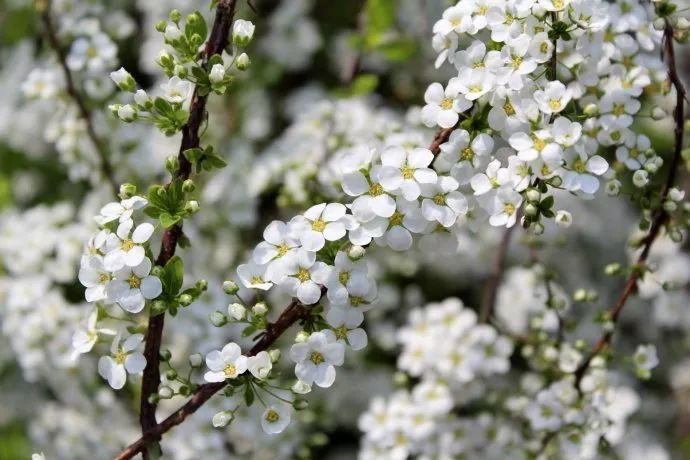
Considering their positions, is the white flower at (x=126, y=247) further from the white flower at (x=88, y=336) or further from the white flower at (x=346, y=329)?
the white flower at (x=346, y=329)

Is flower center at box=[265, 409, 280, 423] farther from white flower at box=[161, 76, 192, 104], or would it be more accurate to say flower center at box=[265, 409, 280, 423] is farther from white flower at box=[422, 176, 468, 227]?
white flower at box=[161, 76, 192, 104]

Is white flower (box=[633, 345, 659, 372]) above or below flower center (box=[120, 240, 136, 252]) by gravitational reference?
below

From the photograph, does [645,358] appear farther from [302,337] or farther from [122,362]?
[122,362]

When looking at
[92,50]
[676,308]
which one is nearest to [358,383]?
[676,308]

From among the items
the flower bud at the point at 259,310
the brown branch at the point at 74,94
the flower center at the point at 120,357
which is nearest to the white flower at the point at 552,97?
the flower bud at the point at 259,310

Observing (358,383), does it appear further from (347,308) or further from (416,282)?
(347,308)

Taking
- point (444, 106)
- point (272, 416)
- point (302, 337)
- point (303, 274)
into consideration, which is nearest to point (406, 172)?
point (444, 106)

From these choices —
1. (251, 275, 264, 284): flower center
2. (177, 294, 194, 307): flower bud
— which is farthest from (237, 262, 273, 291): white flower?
(177, 294, 194, 307): flower bud
